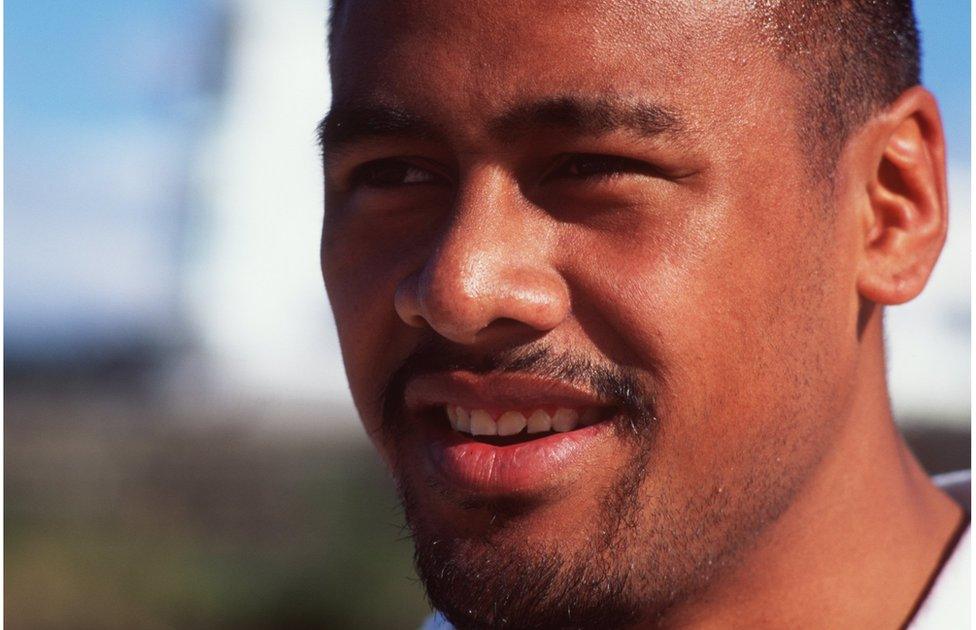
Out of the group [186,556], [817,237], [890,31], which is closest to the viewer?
[817,237]

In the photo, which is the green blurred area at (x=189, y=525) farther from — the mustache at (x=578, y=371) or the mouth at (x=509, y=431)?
the mustache at (x=578, y=371)

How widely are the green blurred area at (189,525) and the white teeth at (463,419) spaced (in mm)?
5144

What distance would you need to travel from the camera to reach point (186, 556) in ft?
25.1

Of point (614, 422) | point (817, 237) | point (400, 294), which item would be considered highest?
point (817, 237)

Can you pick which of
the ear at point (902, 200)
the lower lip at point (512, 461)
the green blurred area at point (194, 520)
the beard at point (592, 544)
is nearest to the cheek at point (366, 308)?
the beard at point (592, 544)

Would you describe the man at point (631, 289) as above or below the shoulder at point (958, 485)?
above

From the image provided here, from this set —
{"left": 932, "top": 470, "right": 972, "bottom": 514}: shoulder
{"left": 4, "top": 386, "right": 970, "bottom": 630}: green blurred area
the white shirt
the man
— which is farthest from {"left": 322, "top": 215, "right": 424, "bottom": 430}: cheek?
{"left": 4, "top": 386, "right": 970, "bottom": 630}: green blurred area

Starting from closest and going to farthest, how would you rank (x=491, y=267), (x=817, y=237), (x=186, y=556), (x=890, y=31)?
(x=491, y=267), (x=817, y=237), (x=890, y=31), (x=186, y=556)

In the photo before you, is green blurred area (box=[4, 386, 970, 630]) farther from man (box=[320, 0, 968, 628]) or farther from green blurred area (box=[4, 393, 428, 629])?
man (box=[320, 0, 968, 628])

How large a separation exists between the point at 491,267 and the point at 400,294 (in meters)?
0.21

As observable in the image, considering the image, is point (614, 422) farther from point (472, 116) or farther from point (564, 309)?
point (472, 116)

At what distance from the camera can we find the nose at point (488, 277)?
194cm

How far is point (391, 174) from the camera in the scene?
2314 millimetres

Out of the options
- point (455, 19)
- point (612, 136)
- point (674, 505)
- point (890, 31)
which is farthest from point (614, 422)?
point (890, 31)
